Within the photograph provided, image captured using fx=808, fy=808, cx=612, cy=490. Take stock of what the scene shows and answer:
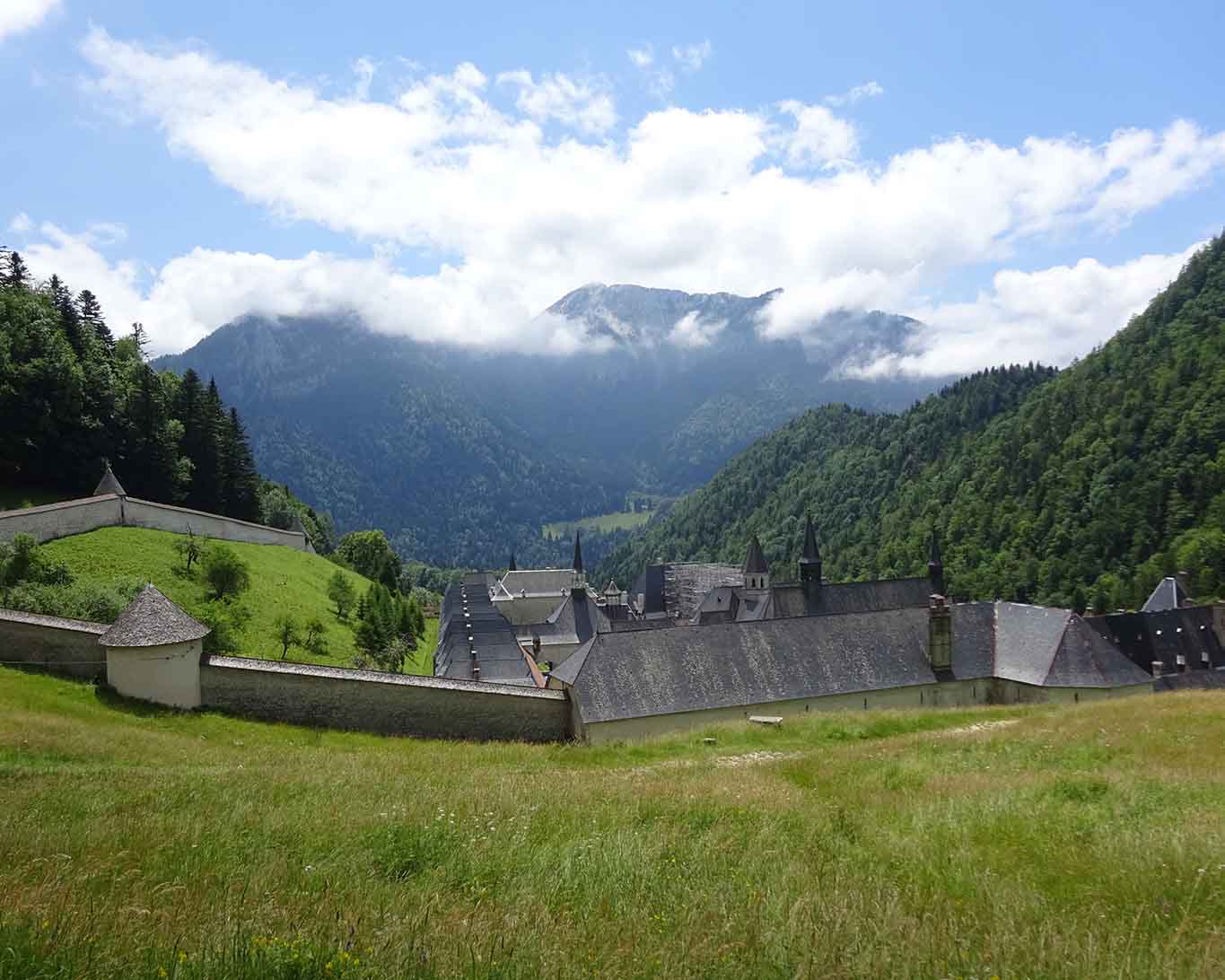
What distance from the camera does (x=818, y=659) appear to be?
37.1 meters

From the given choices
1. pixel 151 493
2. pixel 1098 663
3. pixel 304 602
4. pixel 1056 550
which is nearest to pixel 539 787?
pixel 1098 663

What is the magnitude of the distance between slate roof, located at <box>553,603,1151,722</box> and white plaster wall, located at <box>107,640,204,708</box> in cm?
1390

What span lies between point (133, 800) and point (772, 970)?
366 inches

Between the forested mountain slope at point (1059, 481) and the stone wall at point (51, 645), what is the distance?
3194 inches

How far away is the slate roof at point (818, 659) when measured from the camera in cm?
3338

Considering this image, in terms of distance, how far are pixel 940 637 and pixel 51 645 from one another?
37.0 meters

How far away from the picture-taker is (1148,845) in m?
8.05

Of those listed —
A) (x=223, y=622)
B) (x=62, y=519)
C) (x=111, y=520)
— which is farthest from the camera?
(x=111, y=520)

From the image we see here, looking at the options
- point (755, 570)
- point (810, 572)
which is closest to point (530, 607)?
point (755, 570)

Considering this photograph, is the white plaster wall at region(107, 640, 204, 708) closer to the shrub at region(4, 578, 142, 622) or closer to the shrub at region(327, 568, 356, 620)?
the shrub at region(4, 578, 142, 622)

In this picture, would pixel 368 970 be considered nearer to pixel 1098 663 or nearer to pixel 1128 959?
pixel 1128 959

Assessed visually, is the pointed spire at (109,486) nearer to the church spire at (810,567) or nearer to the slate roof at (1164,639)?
the church spire at (810,567)

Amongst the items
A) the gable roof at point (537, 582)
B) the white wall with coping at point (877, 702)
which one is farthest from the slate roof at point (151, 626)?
the gable roof at point (537, 582)

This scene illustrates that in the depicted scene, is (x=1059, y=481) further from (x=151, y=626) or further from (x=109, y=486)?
(x=151, y=626)
